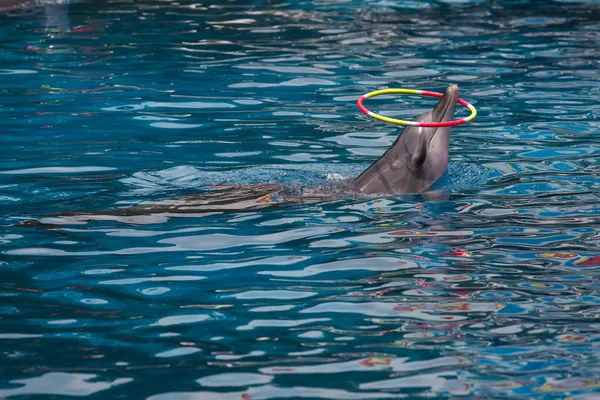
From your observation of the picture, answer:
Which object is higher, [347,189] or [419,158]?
[419,158]

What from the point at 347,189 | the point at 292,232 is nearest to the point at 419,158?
the point at 347,189

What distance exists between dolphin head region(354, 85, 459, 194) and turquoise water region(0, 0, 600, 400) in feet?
0.58

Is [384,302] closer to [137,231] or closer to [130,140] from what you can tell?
[137,231]

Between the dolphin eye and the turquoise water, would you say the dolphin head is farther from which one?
the turquoise water

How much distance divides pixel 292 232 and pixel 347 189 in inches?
38.7

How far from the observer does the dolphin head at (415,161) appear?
6785 millimetres

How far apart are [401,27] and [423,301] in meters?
9.42

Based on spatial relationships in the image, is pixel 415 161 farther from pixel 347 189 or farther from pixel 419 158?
pixel 347 189

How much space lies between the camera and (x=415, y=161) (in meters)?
6.96

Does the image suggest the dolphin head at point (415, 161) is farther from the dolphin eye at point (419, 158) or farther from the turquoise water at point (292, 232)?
the turquoise water at point (292, 232)

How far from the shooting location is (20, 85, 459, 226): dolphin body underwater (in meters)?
6.09

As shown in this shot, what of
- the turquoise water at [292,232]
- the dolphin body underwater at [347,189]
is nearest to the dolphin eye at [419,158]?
the dolphin body underwater at [347,189]

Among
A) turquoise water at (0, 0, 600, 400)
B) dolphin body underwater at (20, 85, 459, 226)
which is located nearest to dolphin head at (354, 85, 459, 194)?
dolphin body underwater at (20, 85, 459, 226)

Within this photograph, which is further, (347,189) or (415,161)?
(415,161)
